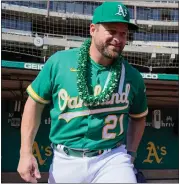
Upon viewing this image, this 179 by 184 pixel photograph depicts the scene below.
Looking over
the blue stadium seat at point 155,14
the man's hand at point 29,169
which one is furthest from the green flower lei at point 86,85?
the blue stadium seat at point 155,14

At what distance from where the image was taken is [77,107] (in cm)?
147

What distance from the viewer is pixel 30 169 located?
53.3 inches

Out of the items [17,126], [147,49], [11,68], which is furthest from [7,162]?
[147,49]

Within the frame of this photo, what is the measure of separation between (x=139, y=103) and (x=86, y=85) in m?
0.33

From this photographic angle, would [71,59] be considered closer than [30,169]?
No

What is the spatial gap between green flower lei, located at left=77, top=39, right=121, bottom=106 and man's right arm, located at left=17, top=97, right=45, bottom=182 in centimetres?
22

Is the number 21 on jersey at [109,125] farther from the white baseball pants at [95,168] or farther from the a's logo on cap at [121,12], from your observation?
the a's logo on cap at [121,12]

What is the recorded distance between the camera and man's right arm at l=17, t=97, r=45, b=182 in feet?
4.45

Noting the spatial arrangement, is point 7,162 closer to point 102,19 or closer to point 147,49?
point 147,49

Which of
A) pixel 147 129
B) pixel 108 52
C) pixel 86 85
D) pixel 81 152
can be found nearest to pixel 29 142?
pixel 81 152

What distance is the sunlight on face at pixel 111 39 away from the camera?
1.44 meters

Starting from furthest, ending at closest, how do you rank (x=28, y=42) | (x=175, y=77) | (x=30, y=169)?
(x=28, y=42) → (x=175, y=77) → (x=30, y=169)

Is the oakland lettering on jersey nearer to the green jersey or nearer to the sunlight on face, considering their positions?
the green jersey

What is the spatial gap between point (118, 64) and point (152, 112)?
4451 mm
